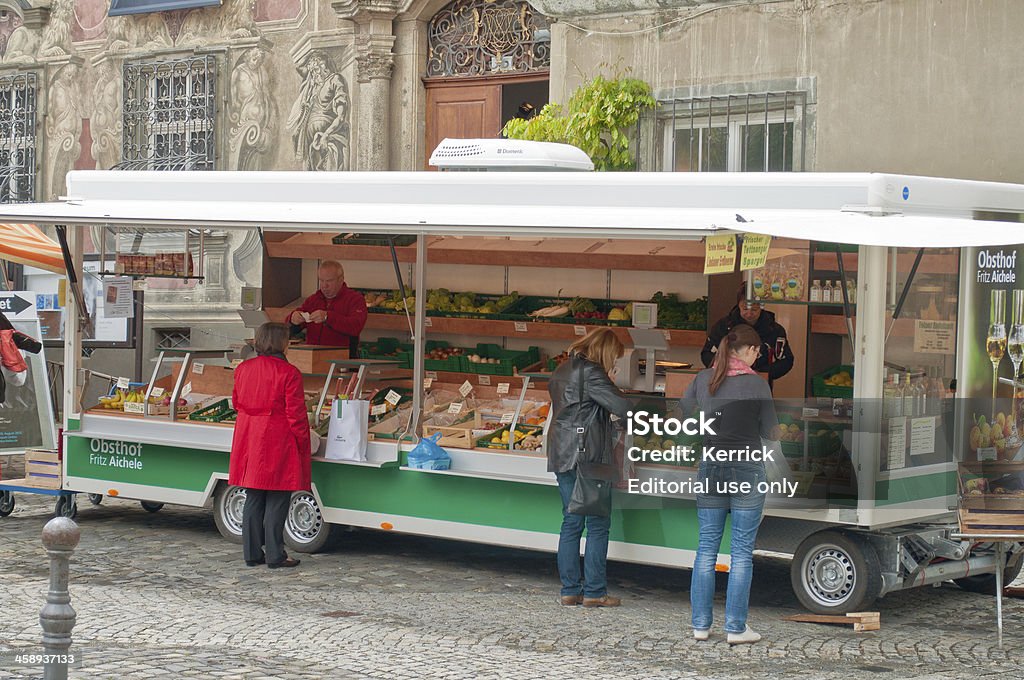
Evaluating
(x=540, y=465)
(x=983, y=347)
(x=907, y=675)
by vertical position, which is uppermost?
(x=983, y=347)

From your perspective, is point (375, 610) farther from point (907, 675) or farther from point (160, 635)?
point (907, 675)

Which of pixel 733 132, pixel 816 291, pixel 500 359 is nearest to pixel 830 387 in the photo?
pixel 816 291

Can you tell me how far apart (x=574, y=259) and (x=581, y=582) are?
14.5 feet

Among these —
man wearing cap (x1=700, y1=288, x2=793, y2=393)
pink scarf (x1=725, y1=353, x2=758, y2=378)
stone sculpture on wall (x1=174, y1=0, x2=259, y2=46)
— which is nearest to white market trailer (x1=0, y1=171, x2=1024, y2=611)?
pink scarf (x1=725, y1=353, x2=758, y2=378)

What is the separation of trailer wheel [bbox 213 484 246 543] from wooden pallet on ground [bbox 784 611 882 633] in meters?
4.12

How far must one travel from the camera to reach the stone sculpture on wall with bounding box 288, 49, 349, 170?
18188 mm

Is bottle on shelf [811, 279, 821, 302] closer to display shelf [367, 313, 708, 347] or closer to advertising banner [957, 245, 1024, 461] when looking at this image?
advertising banner [957, 245, 1024, 461]

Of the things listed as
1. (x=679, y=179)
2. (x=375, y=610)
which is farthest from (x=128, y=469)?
(x=679, y=179)

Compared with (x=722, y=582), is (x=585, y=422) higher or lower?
higher

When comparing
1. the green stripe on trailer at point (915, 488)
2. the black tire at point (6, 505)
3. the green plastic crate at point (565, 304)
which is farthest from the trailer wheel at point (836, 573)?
the black tire at point (6, 505)

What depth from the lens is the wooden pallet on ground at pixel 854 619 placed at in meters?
8.44

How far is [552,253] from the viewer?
43.3 ft

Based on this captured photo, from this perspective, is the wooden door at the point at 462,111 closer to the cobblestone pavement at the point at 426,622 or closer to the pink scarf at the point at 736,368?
the cobblestone pavement at the point at 426,622

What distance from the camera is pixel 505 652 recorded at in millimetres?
7711
